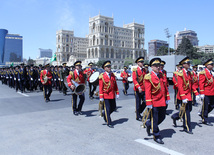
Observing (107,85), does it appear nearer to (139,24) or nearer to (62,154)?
(62,154)

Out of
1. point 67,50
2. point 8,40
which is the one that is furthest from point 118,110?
point 8,40

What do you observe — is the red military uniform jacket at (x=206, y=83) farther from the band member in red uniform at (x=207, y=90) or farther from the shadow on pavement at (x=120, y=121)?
the shadow on pavement at (x=120, y=121)

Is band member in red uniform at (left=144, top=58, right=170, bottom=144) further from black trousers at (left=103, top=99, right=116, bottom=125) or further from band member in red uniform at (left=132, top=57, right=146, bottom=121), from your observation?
band member in red uniform at (left=132, top=57, right=146, bottom=121)

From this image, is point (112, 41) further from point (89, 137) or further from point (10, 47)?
point (89, 137)

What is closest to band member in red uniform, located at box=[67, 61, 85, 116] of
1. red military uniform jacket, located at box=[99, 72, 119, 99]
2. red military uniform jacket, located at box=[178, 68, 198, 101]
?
red military uniform jacket, located at box=[99, 72, 119, 99]

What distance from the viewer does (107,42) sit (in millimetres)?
122812

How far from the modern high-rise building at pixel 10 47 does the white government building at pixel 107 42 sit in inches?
1324

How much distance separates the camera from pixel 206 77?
6.46 m

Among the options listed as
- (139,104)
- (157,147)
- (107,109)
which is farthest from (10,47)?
(157,147)

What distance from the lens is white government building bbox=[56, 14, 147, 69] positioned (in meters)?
118

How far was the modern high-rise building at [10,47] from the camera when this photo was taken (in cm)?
15512

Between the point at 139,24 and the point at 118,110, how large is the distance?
138276 millimetres

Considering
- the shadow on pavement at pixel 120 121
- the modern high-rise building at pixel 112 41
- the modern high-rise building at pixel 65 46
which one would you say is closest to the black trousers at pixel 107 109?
the shadow on pavement at pixel 120 121

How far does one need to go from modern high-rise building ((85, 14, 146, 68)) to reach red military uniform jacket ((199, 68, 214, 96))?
358 ft
